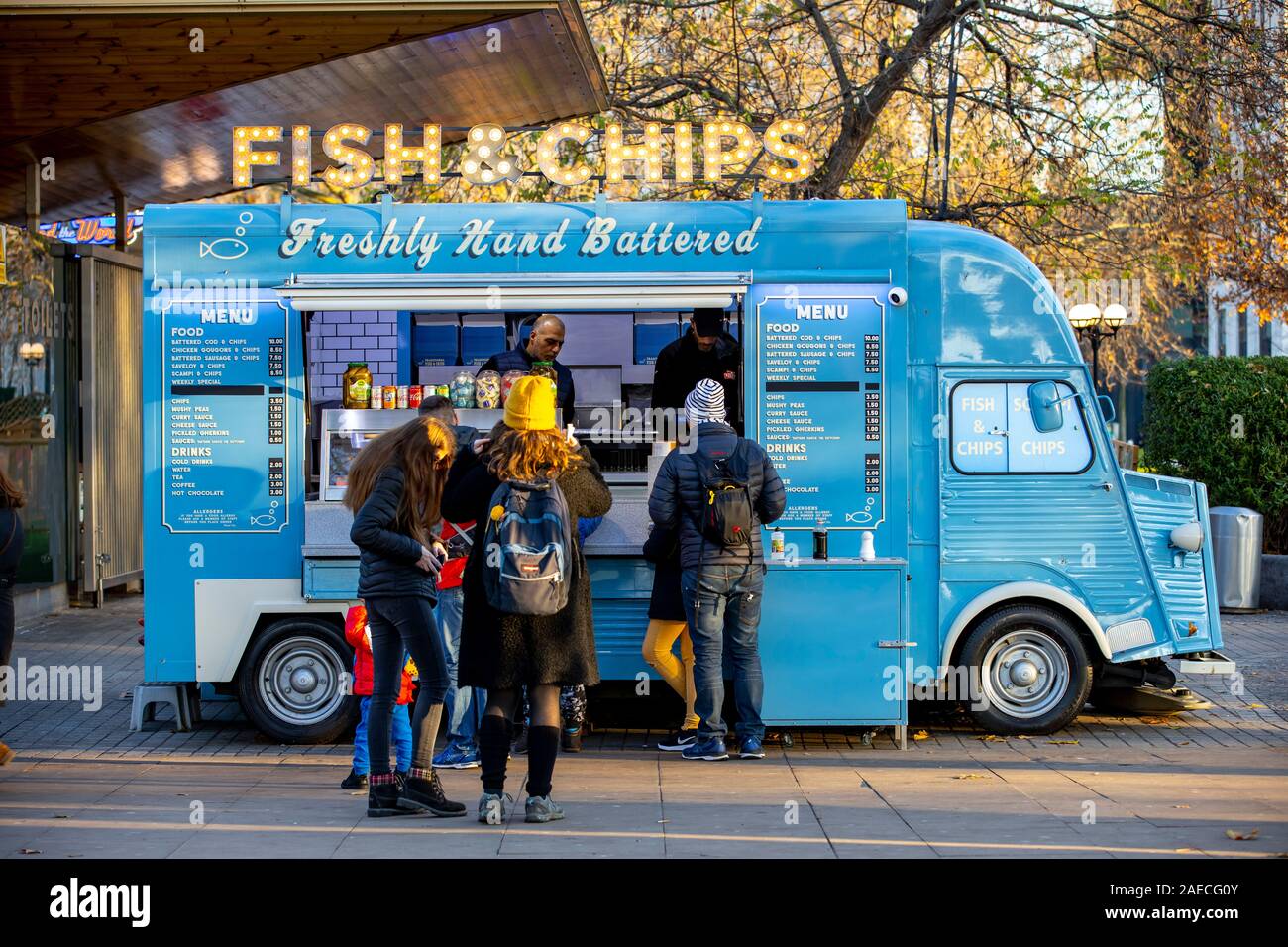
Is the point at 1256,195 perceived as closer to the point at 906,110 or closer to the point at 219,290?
the point at 906,110

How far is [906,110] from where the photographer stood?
765 inches

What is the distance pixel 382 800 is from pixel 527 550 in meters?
1.44

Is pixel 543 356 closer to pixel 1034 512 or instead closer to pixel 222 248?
pixel 222 248

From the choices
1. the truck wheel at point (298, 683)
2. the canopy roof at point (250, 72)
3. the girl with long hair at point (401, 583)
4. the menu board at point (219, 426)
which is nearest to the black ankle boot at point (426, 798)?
the girl with long hair at point (401, 583)

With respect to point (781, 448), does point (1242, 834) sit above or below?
below

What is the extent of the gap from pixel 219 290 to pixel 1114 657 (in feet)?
18.7

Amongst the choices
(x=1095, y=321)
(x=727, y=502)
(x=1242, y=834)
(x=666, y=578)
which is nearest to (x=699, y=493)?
(x=727, y=502)

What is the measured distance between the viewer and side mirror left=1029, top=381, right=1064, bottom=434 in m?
9.09

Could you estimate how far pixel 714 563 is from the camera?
826 centimetres

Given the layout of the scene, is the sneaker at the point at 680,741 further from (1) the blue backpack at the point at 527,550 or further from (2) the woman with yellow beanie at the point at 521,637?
(1) the blue backpack at the point at 527,550

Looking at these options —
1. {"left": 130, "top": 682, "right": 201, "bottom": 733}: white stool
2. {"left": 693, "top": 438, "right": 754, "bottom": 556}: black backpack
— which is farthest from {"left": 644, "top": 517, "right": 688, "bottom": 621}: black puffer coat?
{"left": 130, "top": 682, "right": 201, "bottom": 733}: white stool

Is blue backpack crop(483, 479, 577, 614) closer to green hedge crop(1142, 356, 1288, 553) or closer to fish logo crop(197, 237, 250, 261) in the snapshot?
fish logo crop(197, 237, 250, 261)

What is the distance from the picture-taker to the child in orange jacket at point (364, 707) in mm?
7305

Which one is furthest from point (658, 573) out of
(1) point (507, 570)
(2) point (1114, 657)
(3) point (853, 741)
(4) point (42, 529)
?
(4) point (42, 529)
